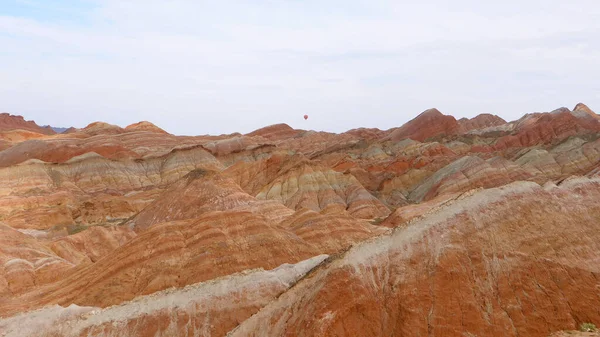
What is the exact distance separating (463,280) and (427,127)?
117360 mm

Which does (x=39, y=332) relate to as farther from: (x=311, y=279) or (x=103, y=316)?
(x=311, y=279)

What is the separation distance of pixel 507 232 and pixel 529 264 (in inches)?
61.9

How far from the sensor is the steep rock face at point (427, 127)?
5162 inches

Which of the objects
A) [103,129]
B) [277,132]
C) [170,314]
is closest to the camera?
[170,314]

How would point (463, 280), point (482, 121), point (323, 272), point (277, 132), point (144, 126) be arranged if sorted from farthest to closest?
point (277, 132) → point (144, 126) → point (482, 121) → point (323, 272) → point (463, 280)

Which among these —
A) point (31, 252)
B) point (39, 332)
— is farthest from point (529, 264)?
point (31, 252)

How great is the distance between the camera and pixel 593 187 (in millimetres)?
24781

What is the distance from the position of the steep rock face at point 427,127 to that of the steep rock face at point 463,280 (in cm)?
10970

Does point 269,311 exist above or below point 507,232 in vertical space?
below

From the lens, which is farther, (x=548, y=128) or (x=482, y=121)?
(x=482, y=121)

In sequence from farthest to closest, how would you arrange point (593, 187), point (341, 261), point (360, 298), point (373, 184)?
point (373, 184) → point (593, 187) → point (341, 261) → point (360, 298)

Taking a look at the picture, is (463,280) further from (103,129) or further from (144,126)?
(144,126)

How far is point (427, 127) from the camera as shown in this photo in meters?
133

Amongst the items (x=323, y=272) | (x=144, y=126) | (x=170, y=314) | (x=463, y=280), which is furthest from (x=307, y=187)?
(x=144, y=126)
